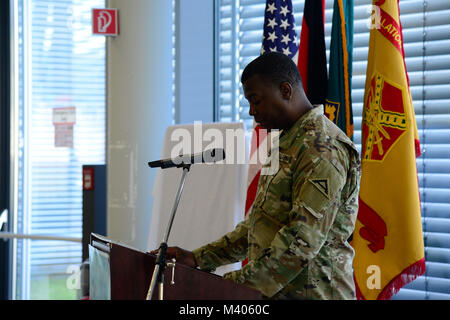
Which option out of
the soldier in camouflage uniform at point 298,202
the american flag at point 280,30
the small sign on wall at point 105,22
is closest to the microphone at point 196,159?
the soldier in camouflage uniform at point 298,202

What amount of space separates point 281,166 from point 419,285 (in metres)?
1.63

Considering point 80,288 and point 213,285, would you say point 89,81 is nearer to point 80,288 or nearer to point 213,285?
point 80,288

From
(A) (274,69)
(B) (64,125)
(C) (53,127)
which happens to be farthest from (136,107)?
(A) (274,69)

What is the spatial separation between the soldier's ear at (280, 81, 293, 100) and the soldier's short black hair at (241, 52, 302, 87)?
0.04ft

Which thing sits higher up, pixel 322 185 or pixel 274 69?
pixel 274 69

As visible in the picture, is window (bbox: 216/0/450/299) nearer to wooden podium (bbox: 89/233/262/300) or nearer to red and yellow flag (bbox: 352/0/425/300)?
red and yellow flag (bbox: 352/0/425/300)

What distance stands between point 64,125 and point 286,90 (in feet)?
10.2

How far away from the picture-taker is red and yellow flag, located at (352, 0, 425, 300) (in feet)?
7.61

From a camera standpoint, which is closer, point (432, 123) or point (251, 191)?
point (251, 191)

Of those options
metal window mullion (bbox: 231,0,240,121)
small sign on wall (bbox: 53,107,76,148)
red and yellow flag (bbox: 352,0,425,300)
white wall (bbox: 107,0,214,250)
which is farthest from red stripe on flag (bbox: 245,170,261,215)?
small sign on wall (bbox: 53,107,76,148)

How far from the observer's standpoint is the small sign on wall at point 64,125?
14.0ft

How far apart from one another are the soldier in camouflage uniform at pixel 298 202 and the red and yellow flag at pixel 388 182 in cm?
92

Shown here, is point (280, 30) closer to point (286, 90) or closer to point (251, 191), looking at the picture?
point (251, 191)

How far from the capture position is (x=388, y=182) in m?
2.37
